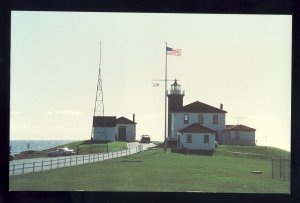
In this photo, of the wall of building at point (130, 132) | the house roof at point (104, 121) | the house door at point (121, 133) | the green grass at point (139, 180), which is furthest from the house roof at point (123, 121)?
the green grass at point (139, 180)

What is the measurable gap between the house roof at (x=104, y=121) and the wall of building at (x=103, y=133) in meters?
0.41

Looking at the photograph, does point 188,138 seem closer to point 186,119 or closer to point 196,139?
point 196,139

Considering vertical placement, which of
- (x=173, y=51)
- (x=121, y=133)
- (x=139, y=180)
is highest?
(x=173, y=51)

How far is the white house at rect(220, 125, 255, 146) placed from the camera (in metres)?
52.2

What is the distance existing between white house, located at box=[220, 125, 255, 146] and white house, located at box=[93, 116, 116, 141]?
38.9 feet

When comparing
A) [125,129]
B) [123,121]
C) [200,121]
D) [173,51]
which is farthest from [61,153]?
[200,121]

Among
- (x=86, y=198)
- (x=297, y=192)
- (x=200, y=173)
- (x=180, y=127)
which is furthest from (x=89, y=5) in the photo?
(x=180, y=127)

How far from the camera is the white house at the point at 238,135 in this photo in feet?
171

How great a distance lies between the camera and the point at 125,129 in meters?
52.4

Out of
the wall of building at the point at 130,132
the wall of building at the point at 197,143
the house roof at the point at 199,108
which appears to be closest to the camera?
the wall of building at the point at 197,143

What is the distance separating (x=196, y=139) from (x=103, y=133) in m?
10.1

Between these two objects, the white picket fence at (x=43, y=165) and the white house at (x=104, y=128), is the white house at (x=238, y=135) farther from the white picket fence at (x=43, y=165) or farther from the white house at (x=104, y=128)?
the white picket fence at (x=43, y=165)

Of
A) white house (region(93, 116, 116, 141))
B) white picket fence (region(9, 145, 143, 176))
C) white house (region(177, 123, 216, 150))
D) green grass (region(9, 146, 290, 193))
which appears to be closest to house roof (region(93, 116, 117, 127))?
white house (region(93, 116, 116, 141))

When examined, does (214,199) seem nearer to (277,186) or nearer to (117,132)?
(277,186)
